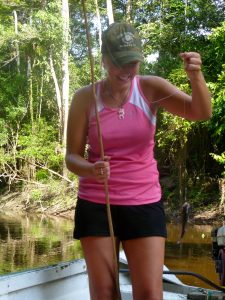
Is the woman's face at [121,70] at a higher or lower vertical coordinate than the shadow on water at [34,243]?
higher

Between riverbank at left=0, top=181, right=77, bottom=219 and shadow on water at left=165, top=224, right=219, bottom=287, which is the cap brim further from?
riverbank at left=0, top=181, right=77, bottom=219

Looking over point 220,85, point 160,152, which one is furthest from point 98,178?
point 160,152

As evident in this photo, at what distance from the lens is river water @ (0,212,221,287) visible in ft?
31.1

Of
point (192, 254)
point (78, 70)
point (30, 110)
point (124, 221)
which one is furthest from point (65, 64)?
point (124, 221)

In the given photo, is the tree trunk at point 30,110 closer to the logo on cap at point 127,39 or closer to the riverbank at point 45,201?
the riverbank at point 45,201

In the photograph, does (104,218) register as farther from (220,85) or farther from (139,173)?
(220,85)

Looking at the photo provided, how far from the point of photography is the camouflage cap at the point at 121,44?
1683 mm

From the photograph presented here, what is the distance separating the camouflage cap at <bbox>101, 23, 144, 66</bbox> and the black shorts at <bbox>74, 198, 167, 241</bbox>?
0.45 m

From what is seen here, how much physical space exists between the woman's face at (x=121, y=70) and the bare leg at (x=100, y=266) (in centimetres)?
50

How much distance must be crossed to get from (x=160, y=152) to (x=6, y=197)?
24.0 ft

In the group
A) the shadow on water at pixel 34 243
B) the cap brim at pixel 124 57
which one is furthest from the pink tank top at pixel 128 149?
the shadow on water at pixel 34 243

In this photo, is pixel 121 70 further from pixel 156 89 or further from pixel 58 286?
pixel 58 286

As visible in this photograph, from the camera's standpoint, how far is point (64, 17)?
2086 centimetres

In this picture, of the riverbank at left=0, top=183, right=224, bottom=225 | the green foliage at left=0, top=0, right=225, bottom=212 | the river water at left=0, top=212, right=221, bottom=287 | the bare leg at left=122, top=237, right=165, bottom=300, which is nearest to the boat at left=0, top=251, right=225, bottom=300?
the bare leg at left=122, top=237, right=165, bottom=300
